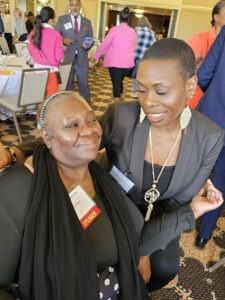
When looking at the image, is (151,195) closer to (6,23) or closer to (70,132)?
(70,132)

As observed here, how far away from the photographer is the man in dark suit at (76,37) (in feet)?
14.5

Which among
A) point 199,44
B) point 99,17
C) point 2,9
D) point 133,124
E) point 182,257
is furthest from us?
point 99,17

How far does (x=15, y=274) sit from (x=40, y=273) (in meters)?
0.14

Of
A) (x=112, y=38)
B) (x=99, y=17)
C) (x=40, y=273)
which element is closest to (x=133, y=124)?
(x=40, y=273)

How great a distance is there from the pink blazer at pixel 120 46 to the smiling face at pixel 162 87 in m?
3.77

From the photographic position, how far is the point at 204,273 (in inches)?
72.6

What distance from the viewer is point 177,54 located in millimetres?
1041

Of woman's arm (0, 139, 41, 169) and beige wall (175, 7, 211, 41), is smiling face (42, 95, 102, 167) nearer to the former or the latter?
woman's arm (0, 139, 41, 169)

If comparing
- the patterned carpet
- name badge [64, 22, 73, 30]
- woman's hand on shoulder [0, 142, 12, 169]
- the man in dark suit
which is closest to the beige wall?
the man in dark suit

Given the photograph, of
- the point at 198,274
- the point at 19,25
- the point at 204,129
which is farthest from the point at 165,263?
the point at 19,25

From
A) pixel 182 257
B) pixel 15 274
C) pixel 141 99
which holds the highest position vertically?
pixel 141 99

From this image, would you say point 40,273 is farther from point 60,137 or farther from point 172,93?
point 172,93

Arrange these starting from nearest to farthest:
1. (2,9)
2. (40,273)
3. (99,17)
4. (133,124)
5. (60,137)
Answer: (40,273) → (60,137) → (133,124) → (2,9) → (99,17)

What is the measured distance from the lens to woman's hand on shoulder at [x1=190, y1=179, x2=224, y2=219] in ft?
4.18
